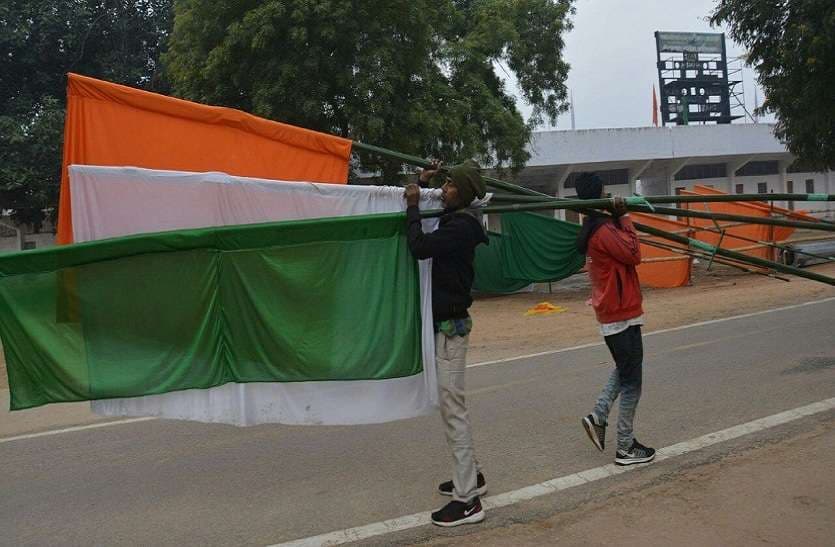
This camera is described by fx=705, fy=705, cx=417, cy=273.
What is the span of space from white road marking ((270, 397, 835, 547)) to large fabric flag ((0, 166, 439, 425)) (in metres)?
0.68

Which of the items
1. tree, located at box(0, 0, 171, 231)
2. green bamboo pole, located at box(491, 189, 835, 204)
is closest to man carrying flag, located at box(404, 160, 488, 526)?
green bamboo pole, located at box(491, 189, 835, 204)

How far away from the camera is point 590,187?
485 cm

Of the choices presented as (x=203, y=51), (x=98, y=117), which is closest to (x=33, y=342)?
(x=98, y=117)

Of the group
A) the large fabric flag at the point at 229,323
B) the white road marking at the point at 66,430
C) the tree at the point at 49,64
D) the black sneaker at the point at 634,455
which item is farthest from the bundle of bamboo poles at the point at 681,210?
the tree at the point at 49,64

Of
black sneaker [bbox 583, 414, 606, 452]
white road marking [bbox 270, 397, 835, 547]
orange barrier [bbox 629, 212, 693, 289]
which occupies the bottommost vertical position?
white road marking [bbox 270, 397, 835, 547]

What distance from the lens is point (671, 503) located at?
425 centimetres

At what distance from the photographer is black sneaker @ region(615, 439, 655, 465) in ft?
16.0

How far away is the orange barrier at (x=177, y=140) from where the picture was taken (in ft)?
15.6

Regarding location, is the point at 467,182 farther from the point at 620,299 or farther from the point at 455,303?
the point at 620,299

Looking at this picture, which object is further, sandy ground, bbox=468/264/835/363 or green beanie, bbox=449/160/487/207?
sandy ground, bbox=468/264/835/363

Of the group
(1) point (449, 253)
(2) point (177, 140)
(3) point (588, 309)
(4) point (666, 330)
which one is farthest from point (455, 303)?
(3) point (588, 309)

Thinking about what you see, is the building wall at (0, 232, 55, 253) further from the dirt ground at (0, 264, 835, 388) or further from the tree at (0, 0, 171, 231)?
the dirt ground at (0, 264, 835, 388)

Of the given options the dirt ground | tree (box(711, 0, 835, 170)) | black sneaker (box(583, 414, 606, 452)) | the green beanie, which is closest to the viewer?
the green beanie

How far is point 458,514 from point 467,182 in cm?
193
